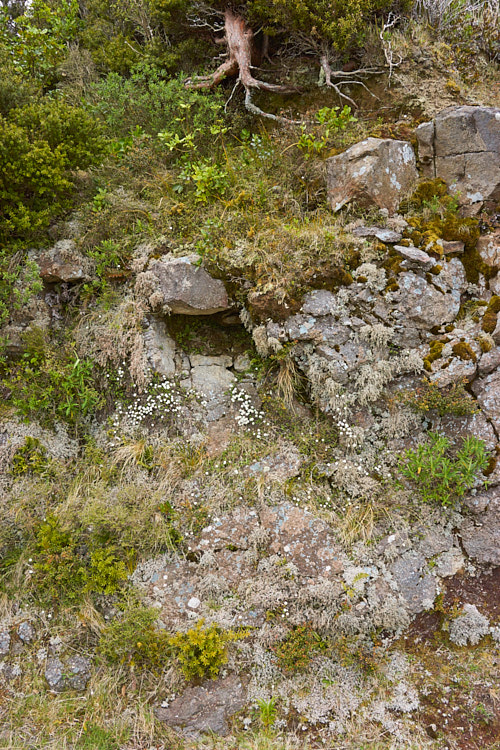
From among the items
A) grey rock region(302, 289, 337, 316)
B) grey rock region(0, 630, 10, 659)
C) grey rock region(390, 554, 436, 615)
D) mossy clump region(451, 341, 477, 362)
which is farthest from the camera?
grey rock region(302, 289, 337, 316)

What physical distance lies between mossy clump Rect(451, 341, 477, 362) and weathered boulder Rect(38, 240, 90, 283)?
4421mm

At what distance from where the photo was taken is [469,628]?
399 centimetres

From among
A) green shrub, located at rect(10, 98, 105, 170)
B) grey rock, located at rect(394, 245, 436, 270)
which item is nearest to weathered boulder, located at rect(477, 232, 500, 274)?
grey rock, located at rect(394, 245, 436, 270)

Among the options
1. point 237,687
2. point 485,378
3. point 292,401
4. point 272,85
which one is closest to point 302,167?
point 272,85

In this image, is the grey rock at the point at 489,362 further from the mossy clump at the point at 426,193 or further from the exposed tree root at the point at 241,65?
the exposed tree root at the point at 241,65

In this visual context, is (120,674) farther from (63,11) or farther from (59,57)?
(63,11)

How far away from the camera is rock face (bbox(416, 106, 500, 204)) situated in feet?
16.8

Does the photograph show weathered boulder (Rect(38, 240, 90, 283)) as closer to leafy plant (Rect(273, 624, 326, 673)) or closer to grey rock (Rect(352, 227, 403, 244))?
grey rock (Rect(352, 227, 403, 244))

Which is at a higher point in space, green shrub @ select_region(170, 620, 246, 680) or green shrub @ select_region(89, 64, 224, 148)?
green shrub @ select_region(89, 64, 224, 148)

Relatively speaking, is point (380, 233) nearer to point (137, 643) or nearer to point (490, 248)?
point (490, 248)

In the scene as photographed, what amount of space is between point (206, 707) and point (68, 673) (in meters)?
1.33

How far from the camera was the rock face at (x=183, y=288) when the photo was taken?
5070 millimetres

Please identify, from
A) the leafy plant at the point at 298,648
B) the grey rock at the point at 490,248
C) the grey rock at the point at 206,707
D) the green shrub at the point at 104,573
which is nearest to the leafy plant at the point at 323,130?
the grey rock at the point at 490,248

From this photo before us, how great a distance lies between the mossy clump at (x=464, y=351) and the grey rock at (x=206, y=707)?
3.83 meters
